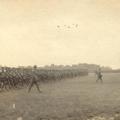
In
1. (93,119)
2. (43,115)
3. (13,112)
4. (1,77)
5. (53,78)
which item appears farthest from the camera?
(53,78)

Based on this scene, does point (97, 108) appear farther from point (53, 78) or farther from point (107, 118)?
point (53, 78)

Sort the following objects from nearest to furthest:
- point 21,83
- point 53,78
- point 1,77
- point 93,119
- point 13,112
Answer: point 93,119
point 13,112
point 1,77
point 21,83
point 53,78

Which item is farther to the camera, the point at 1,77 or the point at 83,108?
the point at 1,77

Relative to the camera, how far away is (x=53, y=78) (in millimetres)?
49469

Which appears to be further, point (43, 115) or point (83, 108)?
point (83, 108)

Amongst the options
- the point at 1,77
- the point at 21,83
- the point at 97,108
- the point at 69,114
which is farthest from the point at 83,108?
the point at 21,83

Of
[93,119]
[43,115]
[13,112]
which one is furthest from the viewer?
A: [13,112]

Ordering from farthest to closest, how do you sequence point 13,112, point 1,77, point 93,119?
point 1,77 < point 13,112 < point 93,119

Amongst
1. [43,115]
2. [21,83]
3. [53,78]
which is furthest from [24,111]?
[53,78]

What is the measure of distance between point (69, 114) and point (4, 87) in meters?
15.8

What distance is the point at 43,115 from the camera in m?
13.8

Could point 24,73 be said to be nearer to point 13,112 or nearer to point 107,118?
point 13,112

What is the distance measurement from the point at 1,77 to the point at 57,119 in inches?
603

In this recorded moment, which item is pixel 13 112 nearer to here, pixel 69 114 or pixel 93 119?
pixel 69 114
